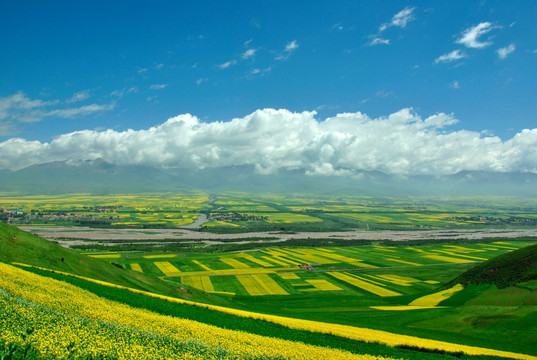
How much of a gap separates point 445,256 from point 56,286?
13443 cm

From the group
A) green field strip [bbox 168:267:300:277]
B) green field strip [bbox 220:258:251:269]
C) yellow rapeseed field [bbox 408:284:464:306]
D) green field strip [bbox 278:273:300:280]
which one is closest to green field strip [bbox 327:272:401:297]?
yellow rapeseed field [bbox 408:284:464:306]

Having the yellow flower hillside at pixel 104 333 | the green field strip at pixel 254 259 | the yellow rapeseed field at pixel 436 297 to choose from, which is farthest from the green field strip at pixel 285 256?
the yellow flower hillside at pixel 104 333

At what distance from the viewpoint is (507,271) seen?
198 feet

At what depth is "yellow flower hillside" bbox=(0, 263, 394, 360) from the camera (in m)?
16.8

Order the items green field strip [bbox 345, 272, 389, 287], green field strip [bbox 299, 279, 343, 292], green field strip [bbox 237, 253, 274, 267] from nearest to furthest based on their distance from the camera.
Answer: green field strip [bbox 299, 279, 343, 292] → green field strip [bbox 345, 272, 389, 287] → green field strip [bbox 237, 253, 274, 267]

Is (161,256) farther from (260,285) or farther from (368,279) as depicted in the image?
(368,279)

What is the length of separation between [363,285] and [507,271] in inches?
1180

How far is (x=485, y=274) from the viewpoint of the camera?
211 feet

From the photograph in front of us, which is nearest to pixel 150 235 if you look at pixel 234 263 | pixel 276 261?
pixel 234 263

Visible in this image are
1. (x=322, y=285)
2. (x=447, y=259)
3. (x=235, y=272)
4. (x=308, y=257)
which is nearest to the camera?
(x=322, y=285)

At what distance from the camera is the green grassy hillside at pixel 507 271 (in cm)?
5578

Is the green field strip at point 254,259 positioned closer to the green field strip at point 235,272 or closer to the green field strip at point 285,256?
the green field strip at point 235,272

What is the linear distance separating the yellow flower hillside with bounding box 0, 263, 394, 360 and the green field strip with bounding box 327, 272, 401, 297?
5335 centimetres

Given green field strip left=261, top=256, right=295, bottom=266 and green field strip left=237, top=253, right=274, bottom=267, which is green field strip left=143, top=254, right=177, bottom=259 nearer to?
green field strip left=237, top=253, right=274, bottom=267
